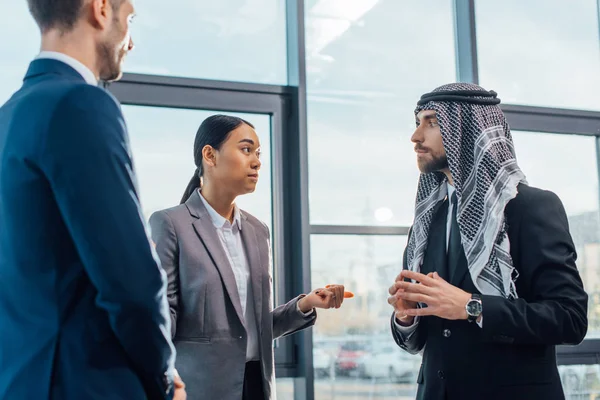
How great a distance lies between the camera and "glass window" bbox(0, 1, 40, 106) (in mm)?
3486

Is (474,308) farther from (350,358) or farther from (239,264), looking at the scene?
(350,358)

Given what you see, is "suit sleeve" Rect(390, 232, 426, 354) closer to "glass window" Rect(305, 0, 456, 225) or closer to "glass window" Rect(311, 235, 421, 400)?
"glass window" Rect(311, 235, 421, 400)

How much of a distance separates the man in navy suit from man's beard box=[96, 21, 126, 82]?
6.0 inches

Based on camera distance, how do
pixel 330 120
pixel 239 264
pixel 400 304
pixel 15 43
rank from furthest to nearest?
pixel 330 120
pixel 15 43
pixel 239 264
pixel 400 304

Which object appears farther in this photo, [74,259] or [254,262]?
[254,262]

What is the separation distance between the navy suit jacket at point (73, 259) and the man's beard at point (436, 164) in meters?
1.40

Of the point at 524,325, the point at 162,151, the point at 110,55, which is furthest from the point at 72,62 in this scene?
the point at 162,151

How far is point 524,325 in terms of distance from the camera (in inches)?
80.7

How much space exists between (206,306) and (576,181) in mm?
3156

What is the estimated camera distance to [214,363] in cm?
235

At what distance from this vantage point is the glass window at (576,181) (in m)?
4.54

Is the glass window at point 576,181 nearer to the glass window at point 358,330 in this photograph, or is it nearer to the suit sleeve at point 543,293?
the glass window at point 358,330

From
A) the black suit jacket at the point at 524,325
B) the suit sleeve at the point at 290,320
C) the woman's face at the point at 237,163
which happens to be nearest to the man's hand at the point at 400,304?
the black suit jacket at the point at 524,325

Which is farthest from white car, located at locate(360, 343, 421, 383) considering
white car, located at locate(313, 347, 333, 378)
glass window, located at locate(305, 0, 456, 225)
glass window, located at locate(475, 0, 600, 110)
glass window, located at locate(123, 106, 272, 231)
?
glass window, located at locate(475, 0, 600, 110)
